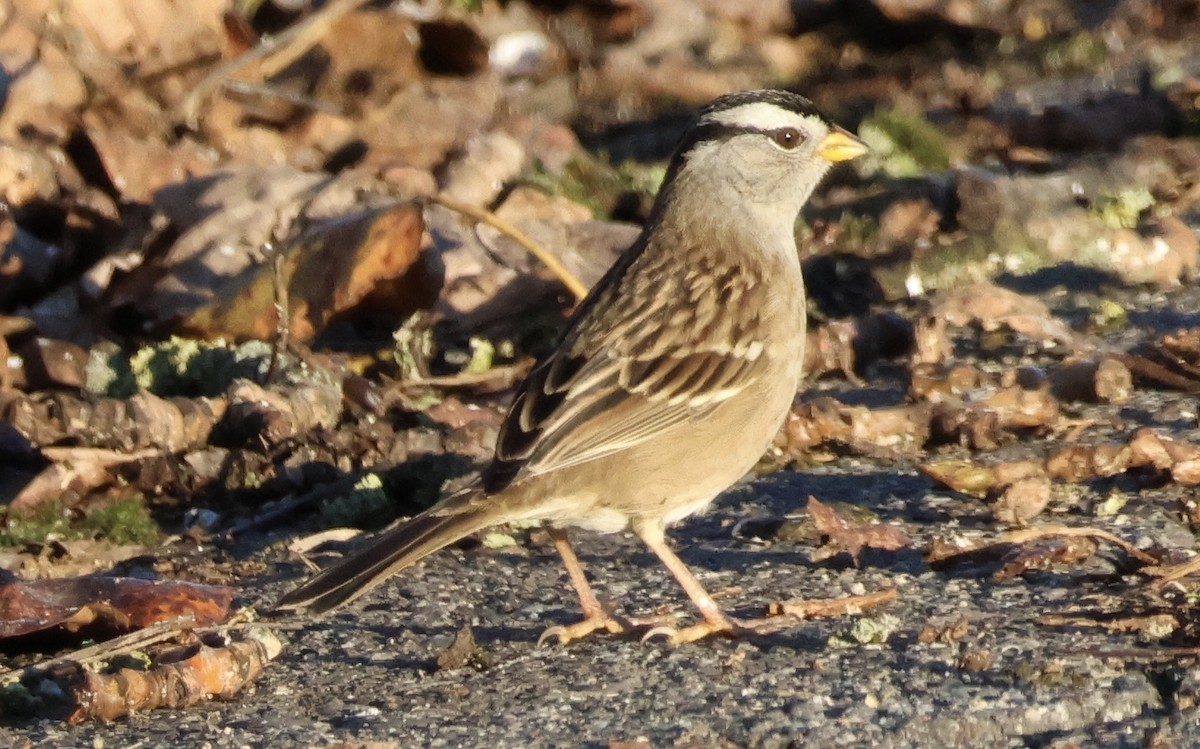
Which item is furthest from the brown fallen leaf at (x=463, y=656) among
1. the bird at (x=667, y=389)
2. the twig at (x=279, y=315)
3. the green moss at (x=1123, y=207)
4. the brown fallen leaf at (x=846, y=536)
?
the green moss at (x=1123, y=207)

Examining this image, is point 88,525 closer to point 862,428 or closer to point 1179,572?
point 862,428

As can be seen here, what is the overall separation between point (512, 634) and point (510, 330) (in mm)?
1878

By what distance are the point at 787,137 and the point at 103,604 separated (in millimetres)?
2216

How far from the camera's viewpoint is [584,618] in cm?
387

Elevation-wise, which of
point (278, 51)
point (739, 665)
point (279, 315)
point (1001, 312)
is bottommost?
point (739, 665)

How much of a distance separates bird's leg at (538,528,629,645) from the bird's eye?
4.75ft

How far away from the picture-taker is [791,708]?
328 cm

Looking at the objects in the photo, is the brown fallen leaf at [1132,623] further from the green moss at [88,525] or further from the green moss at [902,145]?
the green moss at [902,145]

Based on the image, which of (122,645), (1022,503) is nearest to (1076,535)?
(1022,503)

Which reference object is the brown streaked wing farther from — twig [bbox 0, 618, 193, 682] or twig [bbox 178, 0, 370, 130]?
twig [bbox 178, 0, 370, 130]

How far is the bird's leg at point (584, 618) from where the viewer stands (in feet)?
12.4

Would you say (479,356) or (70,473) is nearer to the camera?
(70,473)

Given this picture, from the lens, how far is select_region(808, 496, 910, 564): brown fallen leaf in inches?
158

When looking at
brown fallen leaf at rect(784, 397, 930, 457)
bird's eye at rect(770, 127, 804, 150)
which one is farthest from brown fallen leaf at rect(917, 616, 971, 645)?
bird's eye at rect(770, 127, 804, 150)
